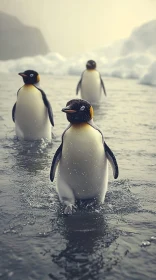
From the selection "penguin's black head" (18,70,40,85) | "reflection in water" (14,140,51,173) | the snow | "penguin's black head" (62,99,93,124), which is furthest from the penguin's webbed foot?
the snow

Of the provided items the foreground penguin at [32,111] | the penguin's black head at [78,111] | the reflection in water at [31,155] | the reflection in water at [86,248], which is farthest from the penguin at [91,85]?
the reflection in water at [86,248]

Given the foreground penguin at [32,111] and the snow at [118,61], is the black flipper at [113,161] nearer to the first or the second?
the foreground penguin at [32,111]

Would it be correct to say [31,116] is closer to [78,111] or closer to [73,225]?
[78,111]

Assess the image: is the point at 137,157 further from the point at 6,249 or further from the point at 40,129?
the point at 6,249

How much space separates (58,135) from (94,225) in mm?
3775

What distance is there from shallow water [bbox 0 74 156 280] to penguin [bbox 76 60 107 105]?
18.4 feet

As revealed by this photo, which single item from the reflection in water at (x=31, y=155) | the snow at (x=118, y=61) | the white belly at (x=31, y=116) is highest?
the white belly at (x=31, y=116)

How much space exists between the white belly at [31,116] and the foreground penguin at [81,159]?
2.65m

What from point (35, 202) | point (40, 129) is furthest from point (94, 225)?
point (40, 129)

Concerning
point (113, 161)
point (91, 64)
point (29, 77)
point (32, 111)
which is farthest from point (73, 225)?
point (91, 64)

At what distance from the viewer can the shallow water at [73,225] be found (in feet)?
9.50

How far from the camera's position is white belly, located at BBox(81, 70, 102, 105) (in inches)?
465

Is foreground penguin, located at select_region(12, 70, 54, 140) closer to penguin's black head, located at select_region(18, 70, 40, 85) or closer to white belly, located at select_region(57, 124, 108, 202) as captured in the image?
penguin's black head, located at select_region(18, 70, 40, 85)

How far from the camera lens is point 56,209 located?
12.8ft
